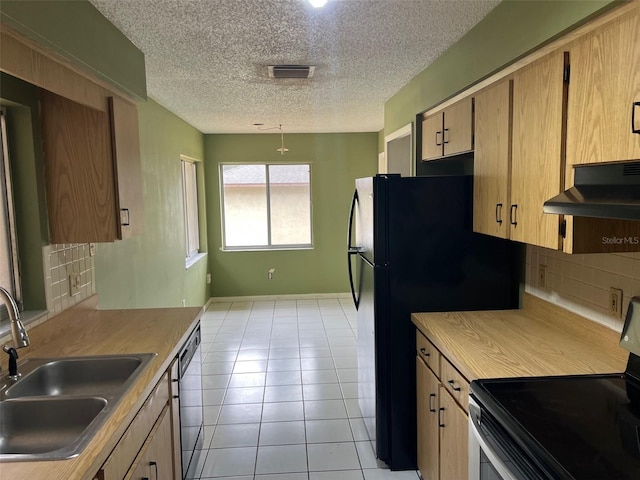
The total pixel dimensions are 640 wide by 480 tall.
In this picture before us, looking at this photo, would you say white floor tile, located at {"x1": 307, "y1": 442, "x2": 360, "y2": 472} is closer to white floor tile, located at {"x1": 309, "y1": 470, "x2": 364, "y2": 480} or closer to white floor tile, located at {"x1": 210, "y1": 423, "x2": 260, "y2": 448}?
white floor tile, located at {"x1": 309, "y1": 470, "x2": 364, "y2": 480}

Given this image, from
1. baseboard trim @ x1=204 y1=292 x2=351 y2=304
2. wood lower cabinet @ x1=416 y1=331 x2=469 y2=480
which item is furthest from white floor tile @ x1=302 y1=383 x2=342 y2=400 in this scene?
baseboard trim @ x1=204 y1=292 x2=351 y2=304

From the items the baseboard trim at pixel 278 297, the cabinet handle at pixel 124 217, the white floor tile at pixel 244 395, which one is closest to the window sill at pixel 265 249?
the baseboard trim at pixel 278 297

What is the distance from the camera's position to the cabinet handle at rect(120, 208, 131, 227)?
2309mm

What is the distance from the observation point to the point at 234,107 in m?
4.39

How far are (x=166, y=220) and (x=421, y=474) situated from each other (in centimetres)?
313

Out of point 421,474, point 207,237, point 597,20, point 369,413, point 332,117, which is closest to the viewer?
point 597,20

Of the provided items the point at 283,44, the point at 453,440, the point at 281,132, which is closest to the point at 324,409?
the point at 453,440

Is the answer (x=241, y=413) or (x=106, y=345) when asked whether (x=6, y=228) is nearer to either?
(x=106, y=345)

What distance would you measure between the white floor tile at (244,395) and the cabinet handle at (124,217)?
1655 mm

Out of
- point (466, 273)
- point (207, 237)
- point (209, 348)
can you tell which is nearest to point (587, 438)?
point (466, 273)

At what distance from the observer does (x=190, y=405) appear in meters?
2.39

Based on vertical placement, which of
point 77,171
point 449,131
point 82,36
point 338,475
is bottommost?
point 338,475

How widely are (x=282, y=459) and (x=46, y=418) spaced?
1.48 m

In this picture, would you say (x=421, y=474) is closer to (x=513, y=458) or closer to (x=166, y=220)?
(x=513, y=458)
